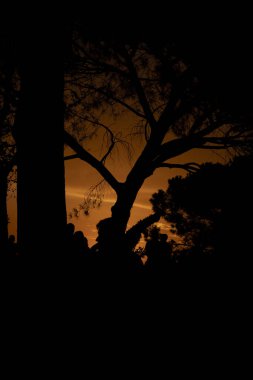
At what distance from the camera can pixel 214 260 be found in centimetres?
681

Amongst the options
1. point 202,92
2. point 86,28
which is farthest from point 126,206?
point 86,28

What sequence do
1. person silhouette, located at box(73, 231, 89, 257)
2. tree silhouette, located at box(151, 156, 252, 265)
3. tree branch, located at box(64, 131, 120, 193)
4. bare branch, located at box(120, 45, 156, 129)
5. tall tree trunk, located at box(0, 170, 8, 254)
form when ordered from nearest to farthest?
person silhouette, located at box(73, 231, 89, 257) → tree branch, located at box(64, 131, 120, 193) → bare branch, located at box(120, 45, 156, 129) → tree silhouette, located at box(151, 156, 252, 265) → tall tree trunk, located at box(0, 170, 8, 254)

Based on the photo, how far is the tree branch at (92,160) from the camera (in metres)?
6.88

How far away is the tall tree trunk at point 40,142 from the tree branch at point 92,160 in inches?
132

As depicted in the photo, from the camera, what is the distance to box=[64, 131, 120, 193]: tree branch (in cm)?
688

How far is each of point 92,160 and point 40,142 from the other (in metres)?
3.70

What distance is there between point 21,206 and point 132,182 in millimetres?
3433

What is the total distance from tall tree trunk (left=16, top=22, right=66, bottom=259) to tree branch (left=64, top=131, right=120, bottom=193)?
132 inches

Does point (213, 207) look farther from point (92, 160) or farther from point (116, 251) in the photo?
point (116, 251)

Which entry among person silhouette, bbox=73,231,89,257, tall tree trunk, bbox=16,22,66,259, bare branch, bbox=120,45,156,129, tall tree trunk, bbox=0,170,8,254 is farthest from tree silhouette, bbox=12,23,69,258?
tall tree trunk, bbox=0,170,8,254

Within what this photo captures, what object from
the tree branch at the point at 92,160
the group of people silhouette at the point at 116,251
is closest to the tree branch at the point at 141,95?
the tree branch at the point at 92,160

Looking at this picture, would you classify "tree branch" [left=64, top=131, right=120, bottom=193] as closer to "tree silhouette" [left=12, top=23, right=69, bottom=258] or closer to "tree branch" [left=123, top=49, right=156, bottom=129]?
"tree branch" [left=123, top=49, right=156, bottom=129]

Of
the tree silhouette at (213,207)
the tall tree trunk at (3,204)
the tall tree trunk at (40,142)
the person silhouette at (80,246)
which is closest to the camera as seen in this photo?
the tall tree trunk at (40,142)

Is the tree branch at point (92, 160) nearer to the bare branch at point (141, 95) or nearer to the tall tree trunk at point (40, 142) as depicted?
the bare branch at point (141, 95)
